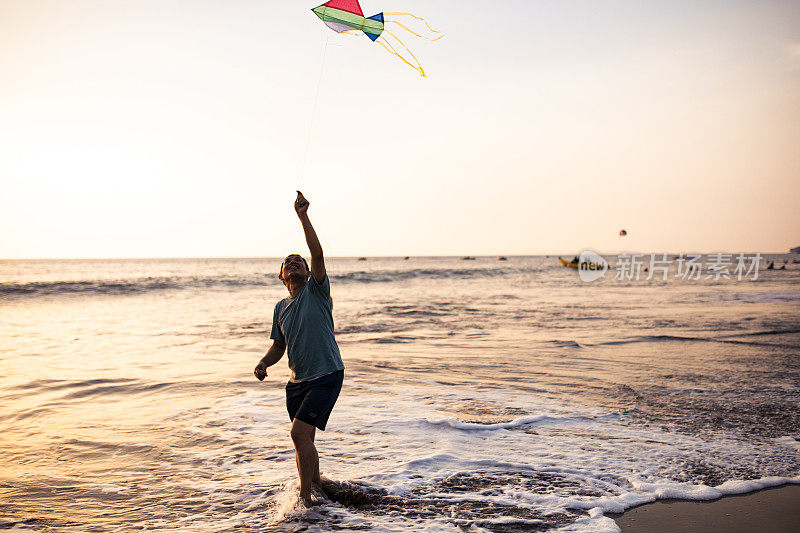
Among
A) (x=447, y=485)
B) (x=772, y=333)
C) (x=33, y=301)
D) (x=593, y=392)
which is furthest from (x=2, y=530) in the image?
(x=33, y=301)

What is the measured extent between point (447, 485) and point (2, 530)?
3.34m

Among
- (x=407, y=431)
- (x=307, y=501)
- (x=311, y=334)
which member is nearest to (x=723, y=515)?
(x=307, y=501)

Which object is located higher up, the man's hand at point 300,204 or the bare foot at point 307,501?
the man's hand at point 300,204

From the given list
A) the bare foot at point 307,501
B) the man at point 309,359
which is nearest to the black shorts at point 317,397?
the man at point 309,359

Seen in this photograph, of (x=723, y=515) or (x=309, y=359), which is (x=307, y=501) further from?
(x=723, y=515)

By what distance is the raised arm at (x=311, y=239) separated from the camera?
395 cm

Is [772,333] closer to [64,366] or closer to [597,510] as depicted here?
[597,510]

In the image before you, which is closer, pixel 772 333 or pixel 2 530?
pixel 2 530

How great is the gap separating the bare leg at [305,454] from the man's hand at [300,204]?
1.56 metres

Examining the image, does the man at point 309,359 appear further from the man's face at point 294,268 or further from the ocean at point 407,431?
the ocean at point 407,431

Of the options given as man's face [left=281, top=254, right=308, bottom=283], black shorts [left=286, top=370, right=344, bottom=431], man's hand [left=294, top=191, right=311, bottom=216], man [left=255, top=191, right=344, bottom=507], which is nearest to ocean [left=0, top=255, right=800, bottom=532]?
man [left=255, top=191, right=344, bottom=507]

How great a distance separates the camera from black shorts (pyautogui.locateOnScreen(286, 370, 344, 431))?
4043 millimetres

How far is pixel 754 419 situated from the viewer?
6504 millimetres

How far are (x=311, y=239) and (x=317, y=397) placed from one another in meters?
1.18
